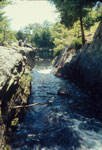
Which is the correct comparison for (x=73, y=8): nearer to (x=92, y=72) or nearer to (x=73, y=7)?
(x=73, y=7)

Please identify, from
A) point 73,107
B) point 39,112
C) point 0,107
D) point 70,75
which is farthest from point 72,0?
point 0,107

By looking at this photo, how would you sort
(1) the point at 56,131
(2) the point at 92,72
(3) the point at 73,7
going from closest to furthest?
(1) the point at 56,131
(2) the point at 92,72
(3) the point at 73,7

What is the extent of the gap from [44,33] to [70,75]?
5121 centimetres

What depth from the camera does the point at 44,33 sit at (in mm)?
60938

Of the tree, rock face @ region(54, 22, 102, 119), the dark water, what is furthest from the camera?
the tree

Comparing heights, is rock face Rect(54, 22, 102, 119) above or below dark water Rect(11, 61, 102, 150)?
above

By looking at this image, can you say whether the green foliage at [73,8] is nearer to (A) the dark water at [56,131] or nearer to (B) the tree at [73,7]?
(B) the tree at [73,7]

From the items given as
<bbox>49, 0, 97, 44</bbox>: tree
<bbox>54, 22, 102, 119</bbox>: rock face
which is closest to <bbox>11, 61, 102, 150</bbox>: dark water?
<bbox>54, 22, 102, 119</bbox>: rock face

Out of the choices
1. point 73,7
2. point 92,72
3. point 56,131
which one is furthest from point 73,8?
point 56,131

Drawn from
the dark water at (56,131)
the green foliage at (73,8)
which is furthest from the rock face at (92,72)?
the green foliage at (73,8)

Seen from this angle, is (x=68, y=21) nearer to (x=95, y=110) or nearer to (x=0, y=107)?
(x=95, y=110)

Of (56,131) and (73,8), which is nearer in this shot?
(56,131)

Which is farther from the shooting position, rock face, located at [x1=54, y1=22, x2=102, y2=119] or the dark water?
rock face, located at [x1=54, y1=22, x2=102, y2=119]

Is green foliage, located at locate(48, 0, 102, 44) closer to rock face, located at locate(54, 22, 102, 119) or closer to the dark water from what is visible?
rock face, located at locate(54, 22, 102, 119)
